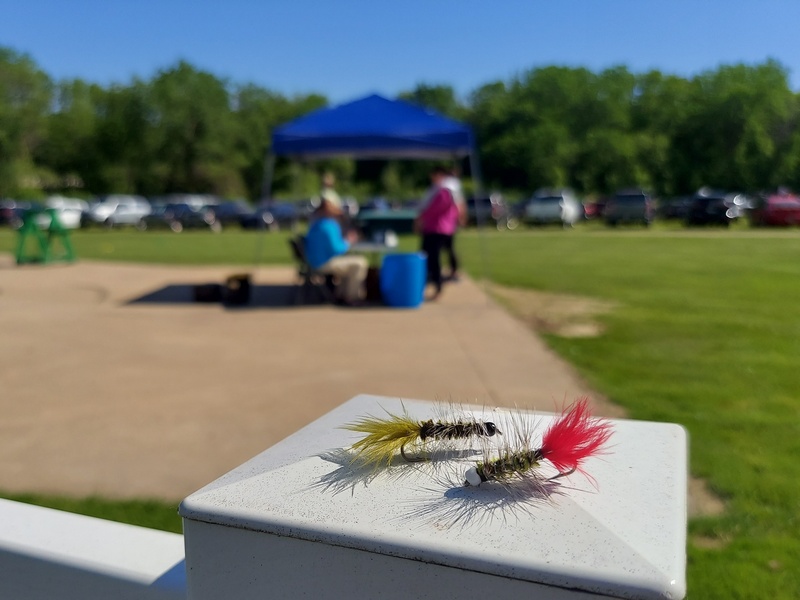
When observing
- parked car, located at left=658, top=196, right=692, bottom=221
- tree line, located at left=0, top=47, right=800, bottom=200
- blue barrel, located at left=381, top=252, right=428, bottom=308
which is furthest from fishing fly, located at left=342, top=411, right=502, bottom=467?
tree line, located at left=0, top=47, right=800, bottom=200

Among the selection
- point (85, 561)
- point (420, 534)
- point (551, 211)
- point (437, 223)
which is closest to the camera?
point (420, 534)

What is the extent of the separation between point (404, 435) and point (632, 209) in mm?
35065

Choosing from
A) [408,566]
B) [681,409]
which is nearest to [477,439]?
[408,566]

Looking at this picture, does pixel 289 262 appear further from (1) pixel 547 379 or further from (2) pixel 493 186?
(2) pixel 493 186

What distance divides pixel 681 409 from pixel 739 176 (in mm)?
48778

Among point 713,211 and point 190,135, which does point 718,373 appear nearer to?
point 713,211

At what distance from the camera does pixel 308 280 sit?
9.83 meters

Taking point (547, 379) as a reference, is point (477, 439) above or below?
above

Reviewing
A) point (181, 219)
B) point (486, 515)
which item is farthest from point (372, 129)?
point (181, 219)

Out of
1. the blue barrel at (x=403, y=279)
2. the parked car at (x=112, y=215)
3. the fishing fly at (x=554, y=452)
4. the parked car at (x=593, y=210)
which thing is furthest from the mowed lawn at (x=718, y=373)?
the parked car at (x=112, y=215)

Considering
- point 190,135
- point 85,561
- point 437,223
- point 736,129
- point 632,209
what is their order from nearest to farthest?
1. point 85,561
2. point 437,223
3. point 632,209
4. point 736,129
5. point 190,135

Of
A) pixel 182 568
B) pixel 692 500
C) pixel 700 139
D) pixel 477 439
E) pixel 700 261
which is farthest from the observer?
pixel 700 139

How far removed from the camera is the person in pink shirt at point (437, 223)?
10.5 meters

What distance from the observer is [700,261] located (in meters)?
16.1
